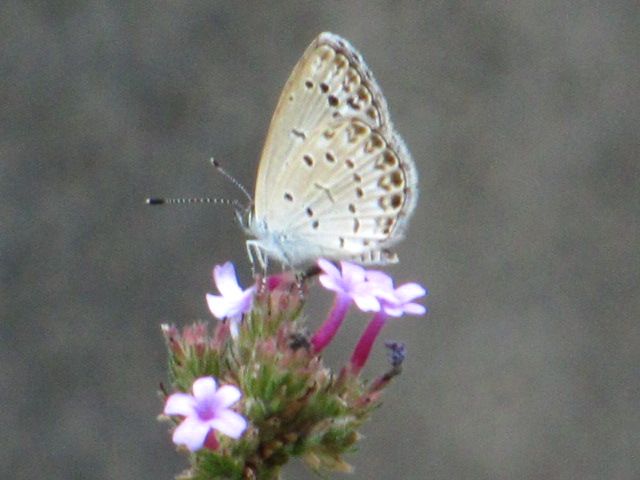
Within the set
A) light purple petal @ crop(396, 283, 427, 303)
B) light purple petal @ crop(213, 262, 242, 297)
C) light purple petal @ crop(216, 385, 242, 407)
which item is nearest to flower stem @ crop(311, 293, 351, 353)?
light purple petal @ crop(396, 283, 427, 303)

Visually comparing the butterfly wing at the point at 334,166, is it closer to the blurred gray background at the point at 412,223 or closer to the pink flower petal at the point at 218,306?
the pink flower petal at the point at 218,306

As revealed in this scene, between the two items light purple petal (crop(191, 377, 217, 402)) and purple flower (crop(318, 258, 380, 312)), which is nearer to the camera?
light purple petal (crop(191, 377, 217, 402))

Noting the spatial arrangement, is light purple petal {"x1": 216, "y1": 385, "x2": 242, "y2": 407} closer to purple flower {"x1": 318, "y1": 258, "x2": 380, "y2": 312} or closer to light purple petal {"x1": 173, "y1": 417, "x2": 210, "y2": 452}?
light purple petal {"x1": 173, "y1": 417, "x2": 210, "y2": 452}

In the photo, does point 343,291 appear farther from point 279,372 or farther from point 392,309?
point 279,372

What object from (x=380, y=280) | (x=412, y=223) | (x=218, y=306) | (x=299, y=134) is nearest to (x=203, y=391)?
(x=218, y=306)

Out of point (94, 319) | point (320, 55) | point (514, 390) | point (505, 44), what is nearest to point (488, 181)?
point (505, 44)

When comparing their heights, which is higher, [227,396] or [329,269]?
[329,269]

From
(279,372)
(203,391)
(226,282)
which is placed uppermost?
(226,282)
